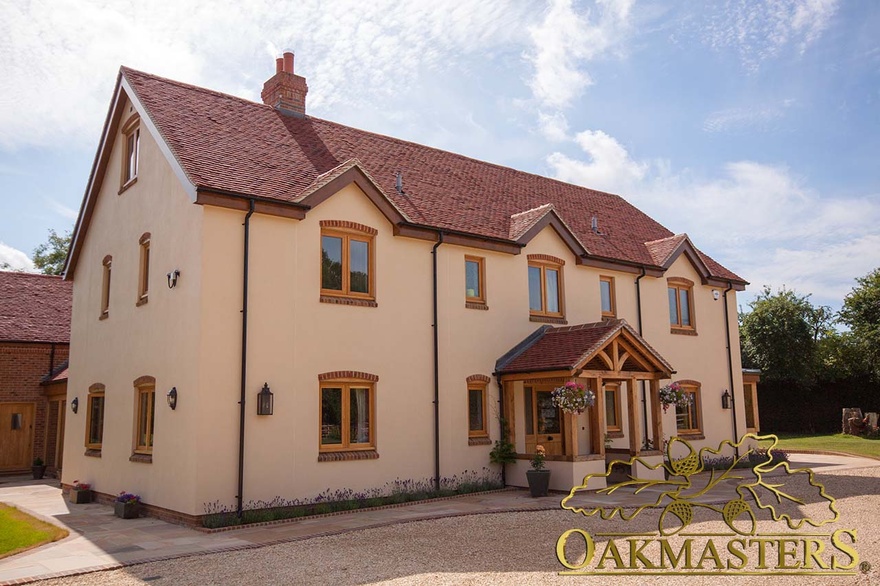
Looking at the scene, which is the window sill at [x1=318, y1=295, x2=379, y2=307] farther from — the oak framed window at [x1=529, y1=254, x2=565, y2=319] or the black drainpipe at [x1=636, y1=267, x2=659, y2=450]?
the black drainpipe at [x1=636, y1=267, x2=659, y2=450]

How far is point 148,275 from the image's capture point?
16531mm

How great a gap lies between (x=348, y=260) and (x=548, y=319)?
6.40 m

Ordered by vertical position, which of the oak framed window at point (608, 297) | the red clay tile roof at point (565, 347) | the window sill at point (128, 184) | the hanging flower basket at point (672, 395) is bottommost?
the hanging flower basket at point (672, 395)

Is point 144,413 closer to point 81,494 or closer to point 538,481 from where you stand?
point 81,494

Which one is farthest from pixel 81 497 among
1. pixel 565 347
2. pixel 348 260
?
pixel 565 347

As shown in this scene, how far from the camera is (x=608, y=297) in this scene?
866 inches

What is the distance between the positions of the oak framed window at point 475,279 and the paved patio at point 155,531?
4.72 metres

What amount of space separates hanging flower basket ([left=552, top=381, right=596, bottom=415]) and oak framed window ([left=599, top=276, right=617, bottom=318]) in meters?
5.36

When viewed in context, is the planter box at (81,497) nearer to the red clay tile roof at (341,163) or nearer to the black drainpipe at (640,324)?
the red clay tile roof at (341,163)

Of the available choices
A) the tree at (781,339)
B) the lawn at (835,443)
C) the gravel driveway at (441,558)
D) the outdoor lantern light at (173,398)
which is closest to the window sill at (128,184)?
the outdoor lantern light at (173,398)

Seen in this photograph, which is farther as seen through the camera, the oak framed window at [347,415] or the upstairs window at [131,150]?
the upstairs window at [131,150]

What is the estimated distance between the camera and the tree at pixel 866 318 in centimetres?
3484

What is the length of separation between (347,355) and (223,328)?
2.80 meters

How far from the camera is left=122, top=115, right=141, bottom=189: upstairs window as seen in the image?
58.6 feet
